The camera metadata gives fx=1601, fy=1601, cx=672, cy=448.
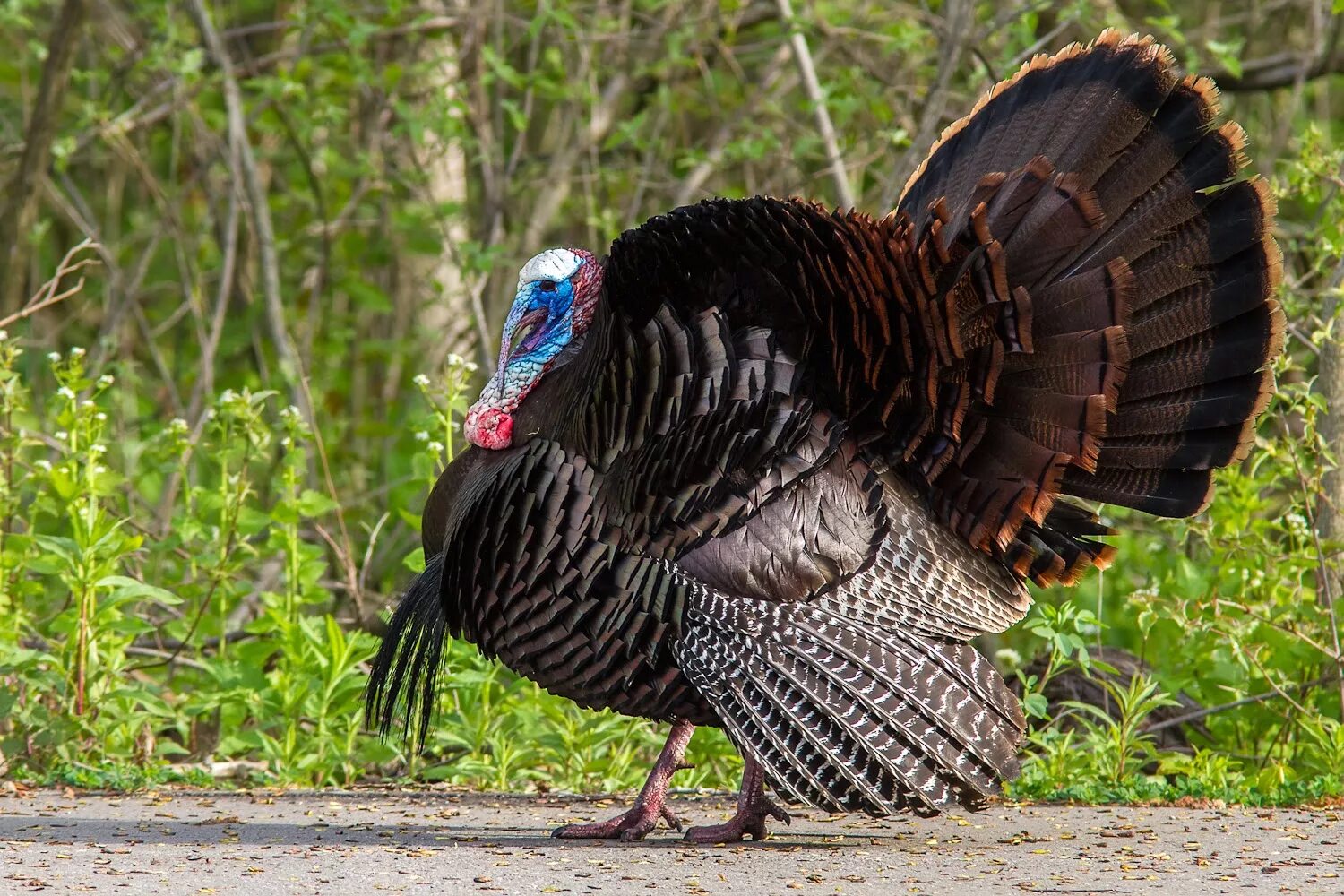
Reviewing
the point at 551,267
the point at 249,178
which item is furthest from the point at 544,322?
the point at 249,178

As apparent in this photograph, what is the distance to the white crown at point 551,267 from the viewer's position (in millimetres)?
4875

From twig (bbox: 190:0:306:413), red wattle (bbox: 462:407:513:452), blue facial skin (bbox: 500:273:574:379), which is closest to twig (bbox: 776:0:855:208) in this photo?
Answer: twig (bbox: 190:0:306:413)

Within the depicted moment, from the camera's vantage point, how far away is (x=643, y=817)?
4.66 meters

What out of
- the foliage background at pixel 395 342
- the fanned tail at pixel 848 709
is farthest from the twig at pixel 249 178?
the fanned tail at pixel 848 709

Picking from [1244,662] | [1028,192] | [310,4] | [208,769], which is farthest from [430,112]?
[1244,662]

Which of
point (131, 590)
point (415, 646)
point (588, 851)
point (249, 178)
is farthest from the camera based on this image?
point (249, 178)

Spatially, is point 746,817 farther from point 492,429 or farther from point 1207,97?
point 1207,97

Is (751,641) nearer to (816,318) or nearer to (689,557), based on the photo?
(689,557)

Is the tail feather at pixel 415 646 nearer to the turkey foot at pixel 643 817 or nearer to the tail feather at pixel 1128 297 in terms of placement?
the turkey foot at pixel 643 817

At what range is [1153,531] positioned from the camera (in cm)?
721

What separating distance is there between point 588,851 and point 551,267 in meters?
1.73

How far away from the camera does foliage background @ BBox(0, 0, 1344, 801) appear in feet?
18.4

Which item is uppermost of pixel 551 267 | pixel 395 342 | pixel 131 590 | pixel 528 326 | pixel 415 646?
pixel 395 342

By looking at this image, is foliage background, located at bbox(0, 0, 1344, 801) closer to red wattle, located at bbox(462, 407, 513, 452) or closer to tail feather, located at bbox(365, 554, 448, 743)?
tail feather, located at bbox(365, 554, 448, 743)
